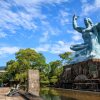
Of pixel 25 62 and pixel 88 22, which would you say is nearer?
pixel 88 22

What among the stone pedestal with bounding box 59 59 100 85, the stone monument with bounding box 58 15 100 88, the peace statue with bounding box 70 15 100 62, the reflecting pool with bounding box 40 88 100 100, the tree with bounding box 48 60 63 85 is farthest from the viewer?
the tree with bounding box 48 60 63 85

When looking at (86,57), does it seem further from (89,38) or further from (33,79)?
(33,79)

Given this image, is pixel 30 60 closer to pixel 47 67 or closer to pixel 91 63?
pixel 47 67

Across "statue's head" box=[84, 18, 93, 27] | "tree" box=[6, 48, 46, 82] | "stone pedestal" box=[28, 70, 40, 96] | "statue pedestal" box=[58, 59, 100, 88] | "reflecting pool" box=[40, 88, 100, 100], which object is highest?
"statue's head" box=[84, 18, 93, 27]

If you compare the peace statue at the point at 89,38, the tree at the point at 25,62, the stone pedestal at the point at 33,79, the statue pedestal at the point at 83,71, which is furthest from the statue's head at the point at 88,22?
the stone pedestal at the point at 33,79

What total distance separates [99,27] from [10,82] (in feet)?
94.9

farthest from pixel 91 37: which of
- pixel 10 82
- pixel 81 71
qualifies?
pixel 10 82

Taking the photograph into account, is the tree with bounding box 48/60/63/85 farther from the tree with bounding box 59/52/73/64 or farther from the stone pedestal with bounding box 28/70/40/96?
the stone pedestal with bounding box 28/70/40/96

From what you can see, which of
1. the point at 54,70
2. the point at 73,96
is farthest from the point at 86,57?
the point at 73,96

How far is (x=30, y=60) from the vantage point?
191 ft

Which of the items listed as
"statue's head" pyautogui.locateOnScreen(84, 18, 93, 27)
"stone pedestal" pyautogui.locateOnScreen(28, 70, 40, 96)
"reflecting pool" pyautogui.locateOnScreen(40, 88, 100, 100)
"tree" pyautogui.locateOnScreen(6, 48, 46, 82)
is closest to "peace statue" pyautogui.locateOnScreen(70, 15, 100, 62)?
"statue's head" pyautogui.locateOnScreen(84, 18, 93, 27)

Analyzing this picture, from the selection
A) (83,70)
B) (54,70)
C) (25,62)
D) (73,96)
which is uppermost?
(25,62)

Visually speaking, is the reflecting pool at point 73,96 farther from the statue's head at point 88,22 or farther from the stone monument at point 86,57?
the statue's head at point 88,22

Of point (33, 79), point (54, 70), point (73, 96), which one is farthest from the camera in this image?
point (54, 70)
